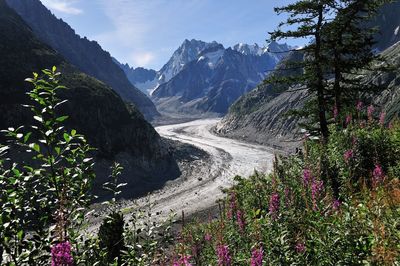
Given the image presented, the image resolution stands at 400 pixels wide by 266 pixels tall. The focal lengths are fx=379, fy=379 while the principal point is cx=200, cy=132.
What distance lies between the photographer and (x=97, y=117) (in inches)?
3091

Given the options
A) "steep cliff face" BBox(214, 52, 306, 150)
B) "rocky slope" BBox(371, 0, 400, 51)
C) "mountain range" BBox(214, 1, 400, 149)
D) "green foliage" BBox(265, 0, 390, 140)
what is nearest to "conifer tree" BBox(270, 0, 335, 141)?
"green foliage" BBox(265, 0, 390, 140)

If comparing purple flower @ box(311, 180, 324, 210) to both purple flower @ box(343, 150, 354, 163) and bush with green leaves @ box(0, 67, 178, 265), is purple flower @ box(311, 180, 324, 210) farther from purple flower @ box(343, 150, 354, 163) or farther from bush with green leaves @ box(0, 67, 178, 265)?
purple flower @ box(343, 150, 354, 163)

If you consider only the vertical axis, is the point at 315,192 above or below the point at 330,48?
below

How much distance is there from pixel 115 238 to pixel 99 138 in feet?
223

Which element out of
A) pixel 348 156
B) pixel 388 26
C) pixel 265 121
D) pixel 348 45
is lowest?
pixel 265 121

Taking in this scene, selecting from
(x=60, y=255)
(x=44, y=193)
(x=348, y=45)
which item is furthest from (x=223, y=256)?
(x=348, y=45)

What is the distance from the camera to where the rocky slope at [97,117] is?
221 feet

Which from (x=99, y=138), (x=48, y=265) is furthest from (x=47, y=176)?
(x=99, y=138)

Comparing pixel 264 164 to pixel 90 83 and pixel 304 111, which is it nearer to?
pixel 90 83

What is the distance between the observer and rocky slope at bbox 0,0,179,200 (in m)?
67.4

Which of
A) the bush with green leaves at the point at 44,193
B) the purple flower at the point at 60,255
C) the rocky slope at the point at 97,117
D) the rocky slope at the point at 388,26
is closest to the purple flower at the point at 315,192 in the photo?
the bush with green leaves at the point at 44,193

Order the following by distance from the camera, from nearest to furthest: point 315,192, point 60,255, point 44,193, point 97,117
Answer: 1. point 60,255
2. point 44,193
3. point 315,192
4. point 97,117

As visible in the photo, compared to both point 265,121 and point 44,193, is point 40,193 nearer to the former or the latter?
point 44,193

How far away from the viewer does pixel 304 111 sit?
22359 millimetres
